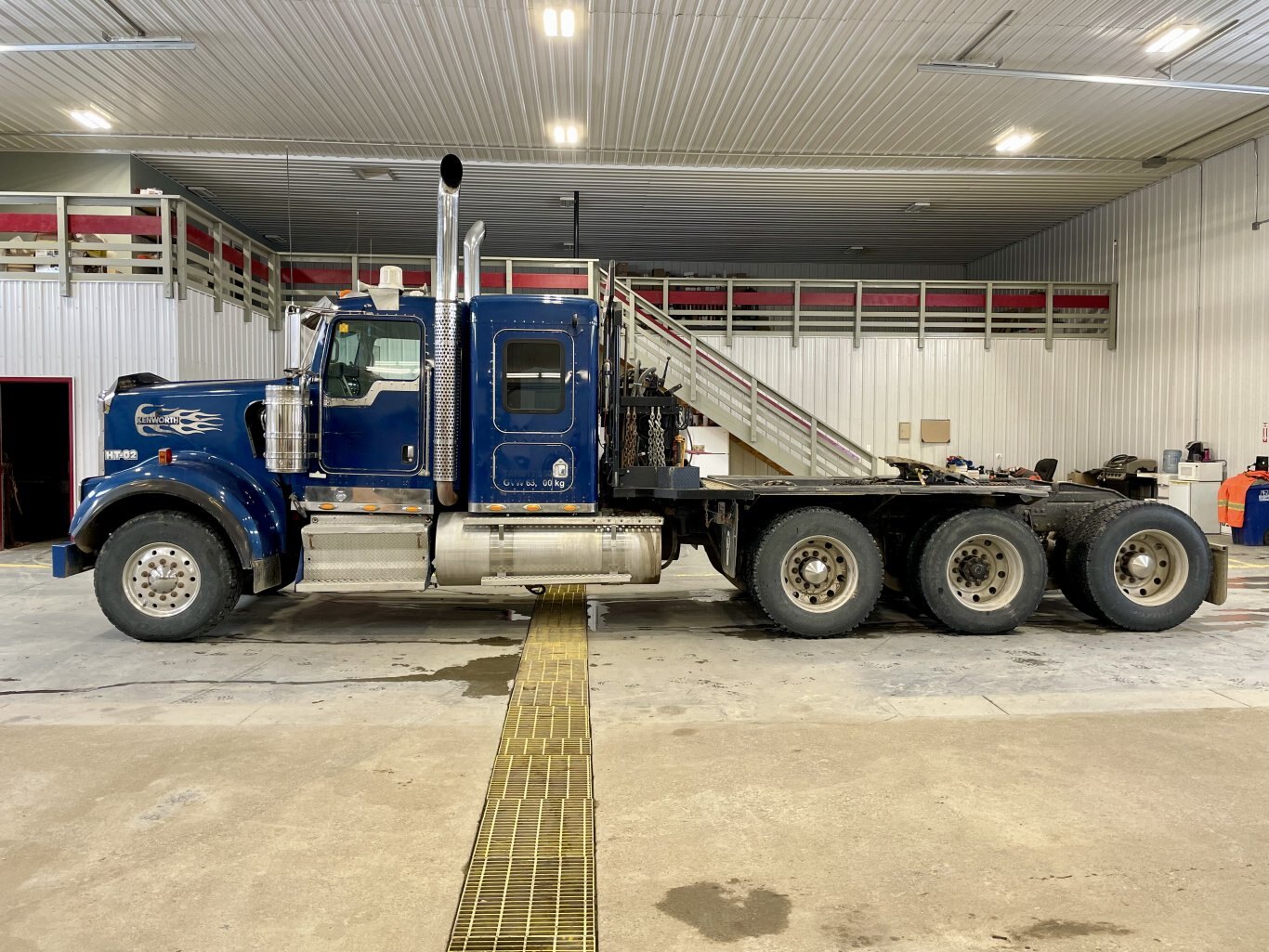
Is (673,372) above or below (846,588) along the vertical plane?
above

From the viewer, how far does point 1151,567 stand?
24.1 ft

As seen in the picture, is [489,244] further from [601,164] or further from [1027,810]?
[1027,810]

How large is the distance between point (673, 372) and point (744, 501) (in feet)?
27.7

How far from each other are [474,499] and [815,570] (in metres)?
3.05

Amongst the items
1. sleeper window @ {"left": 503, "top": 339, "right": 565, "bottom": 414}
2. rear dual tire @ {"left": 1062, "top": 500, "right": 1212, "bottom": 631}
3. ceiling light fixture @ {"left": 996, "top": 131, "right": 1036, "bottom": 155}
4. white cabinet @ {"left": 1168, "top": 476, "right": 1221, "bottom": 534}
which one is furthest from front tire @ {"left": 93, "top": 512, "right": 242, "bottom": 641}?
white cabinet @ {"left": 1168, "top": 476, "right": 1221, "bottom": 534}

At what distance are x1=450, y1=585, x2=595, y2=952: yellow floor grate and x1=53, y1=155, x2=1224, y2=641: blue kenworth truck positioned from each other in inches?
64.4

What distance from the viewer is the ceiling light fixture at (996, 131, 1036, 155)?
529 inches

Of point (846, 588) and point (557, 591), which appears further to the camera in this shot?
point (557, 591)

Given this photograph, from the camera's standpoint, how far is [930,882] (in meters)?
3.20

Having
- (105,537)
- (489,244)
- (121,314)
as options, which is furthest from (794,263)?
(105,537)

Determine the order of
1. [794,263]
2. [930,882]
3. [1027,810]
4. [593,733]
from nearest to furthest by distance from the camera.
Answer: [930,882]
[1027,810]
[593,733]
[794,263]

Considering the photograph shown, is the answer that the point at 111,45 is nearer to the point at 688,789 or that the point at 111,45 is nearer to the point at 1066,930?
the point at 688,789

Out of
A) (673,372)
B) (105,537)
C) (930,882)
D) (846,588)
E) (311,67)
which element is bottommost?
(930,882)

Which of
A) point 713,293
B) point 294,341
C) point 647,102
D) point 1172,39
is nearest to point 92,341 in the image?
point 294,341
